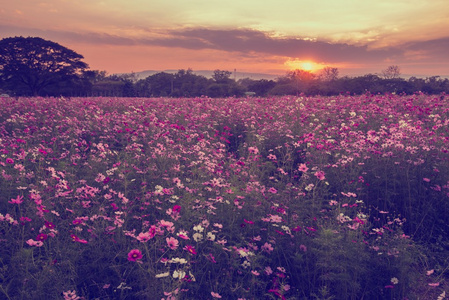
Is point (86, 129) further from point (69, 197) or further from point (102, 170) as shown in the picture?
point (69, 197)

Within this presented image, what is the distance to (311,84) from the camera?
1580 inches

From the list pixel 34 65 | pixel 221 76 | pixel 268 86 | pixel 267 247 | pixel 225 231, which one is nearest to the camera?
pixel 267 247

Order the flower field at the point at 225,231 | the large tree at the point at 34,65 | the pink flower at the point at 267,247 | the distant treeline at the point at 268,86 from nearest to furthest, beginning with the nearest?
the flower field at the point at 225,231
the pink flower at the point at 267,247
the distant treeline at the point at 268,86
the large tree at the point at 34,65

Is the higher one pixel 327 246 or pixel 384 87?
pixel 384 87

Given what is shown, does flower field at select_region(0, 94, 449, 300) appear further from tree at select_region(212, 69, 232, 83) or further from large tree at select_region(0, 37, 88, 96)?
tree at select_region(212, 69, 232, 83)

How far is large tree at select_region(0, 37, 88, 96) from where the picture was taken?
36.0 metres

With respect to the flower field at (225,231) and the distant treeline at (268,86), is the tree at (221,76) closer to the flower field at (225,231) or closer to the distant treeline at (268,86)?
the distant treeline at (268,86)

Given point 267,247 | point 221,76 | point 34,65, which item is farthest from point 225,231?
point 221,76

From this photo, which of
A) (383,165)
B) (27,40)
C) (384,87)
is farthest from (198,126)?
(27,40)

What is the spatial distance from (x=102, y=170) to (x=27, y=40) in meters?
40.3

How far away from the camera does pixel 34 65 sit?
36906 millimetres

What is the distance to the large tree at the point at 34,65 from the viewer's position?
36.0m

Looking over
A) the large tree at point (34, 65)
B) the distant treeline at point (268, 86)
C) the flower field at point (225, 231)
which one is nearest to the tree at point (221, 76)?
the distant treeline at point (268, 86)

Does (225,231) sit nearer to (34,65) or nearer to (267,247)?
(267,247)
